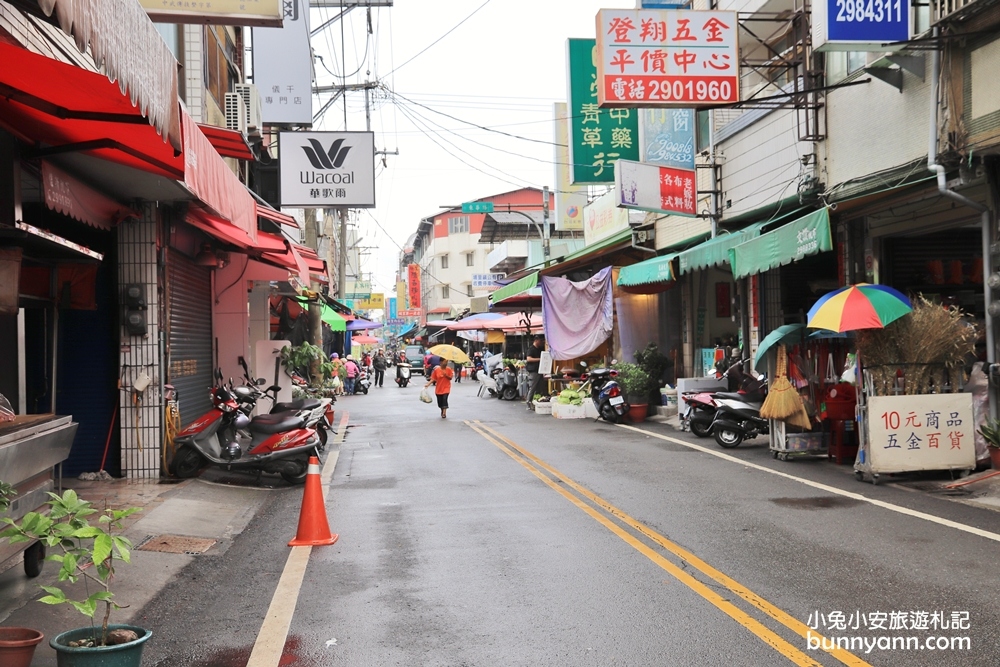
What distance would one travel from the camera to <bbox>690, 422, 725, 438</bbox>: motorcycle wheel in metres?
16.1

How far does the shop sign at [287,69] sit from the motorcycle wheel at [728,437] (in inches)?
511

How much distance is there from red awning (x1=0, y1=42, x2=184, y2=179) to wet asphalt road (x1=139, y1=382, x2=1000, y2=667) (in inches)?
131

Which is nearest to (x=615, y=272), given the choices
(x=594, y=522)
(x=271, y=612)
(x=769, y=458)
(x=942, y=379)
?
(x=769, y=458)

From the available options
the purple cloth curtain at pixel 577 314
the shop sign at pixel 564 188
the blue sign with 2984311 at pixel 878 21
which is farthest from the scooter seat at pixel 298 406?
the shop sign at pixel 564 188

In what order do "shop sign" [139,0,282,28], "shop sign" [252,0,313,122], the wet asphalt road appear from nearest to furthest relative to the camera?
the wet asphalt road
"shop sign" [139,0,282,28]
"shop sign" [252,0,313,122]

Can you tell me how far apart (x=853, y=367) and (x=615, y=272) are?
32.7ft

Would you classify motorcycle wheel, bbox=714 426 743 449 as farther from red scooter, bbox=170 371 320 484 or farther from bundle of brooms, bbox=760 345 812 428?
red scooter, bbox=170 371 320 484

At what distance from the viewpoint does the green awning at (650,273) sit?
1770cm

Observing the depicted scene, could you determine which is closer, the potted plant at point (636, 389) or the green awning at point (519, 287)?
the potted plant at point (636, 389)

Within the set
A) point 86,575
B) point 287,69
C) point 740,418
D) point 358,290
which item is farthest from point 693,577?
point 358,290

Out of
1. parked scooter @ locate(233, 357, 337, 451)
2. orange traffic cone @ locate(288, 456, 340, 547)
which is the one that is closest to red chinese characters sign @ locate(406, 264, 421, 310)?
parked scooter @ locate(233, 357, 337, 451)

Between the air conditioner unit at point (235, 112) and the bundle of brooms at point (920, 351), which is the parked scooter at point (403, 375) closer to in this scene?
the air conditioner unit at point (235, 112)

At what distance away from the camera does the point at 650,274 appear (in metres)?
18.4

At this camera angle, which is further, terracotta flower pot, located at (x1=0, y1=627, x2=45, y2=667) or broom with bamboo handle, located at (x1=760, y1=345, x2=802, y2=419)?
broom with bamboo handle, located at (x1=760, y1=345, x2=802, y2=419)
